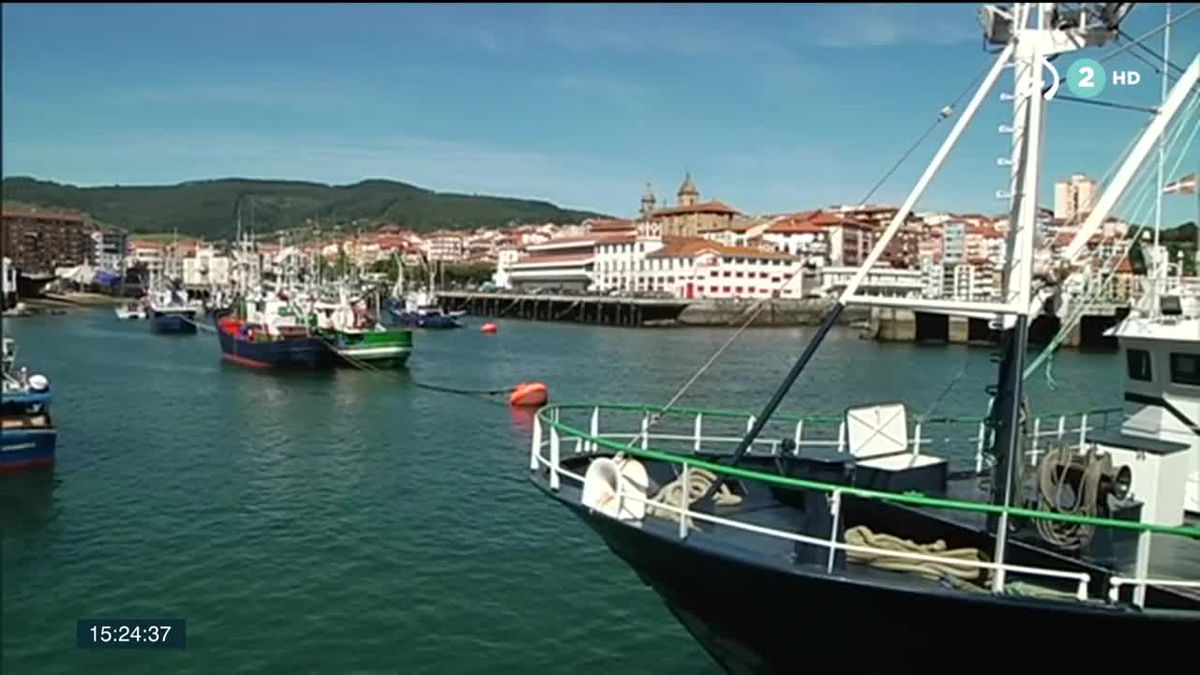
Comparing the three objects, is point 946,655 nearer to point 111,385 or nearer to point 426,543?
point 426,543

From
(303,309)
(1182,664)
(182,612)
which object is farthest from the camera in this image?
(303,309)

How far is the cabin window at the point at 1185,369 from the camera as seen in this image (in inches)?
380

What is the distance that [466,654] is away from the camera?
435 inches

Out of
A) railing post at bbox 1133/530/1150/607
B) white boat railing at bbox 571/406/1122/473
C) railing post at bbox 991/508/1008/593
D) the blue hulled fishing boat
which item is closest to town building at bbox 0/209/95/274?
the blue hulled fishing boat

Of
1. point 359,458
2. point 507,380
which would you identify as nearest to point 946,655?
point 359,458

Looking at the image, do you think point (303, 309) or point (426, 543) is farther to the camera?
point (303, 309)

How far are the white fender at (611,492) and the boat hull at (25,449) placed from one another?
51.7ft

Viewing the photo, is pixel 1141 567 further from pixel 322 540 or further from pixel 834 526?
pixel 322 540

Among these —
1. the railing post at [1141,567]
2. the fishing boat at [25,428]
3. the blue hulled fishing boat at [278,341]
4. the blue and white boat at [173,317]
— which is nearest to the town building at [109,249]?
the blue and white boat at [173,317]

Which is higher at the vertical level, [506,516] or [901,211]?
[901,211]

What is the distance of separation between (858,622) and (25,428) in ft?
60.1

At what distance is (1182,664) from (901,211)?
4.37 m

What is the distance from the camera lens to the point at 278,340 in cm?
4334
